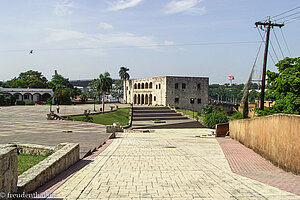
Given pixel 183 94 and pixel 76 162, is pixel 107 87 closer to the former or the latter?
pixel 183 94

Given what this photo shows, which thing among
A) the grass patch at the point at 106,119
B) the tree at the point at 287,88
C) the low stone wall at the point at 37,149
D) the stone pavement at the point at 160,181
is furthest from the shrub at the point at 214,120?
the low stone wall at the point at 37,149

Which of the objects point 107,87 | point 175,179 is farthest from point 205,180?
point 107,87

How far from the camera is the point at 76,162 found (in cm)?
833

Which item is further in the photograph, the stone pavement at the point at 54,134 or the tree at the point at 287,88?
the tree at the point at 287,88

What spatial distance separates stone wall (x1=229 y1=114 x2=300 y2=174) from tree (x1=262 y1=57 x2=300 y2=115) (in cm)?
582

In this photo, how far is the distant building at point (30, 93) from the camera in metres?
53.2

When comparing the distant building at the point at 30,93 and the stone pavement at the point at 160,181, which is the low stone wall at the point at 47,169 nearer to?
the stone pavement at the point at 160,181

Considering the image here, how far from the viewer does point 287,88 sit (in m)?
17.7

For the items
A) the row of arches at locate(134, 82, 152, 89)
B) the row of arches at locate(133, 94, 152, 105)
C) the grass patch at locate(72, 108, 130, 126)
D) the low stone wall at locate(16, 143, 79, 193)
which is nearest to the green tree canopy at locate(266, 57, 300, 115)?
the low stone wall at locate(16, 143, 79, 193)

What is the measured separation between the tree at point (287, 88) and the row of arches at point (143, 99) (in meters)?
48.1

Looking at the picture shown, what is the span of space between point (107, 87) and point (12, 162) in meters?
37.0

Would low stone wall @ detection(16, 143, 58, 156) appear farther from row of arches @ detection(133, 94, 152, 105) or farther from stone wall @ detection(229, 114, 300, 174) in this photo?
row of arches @ detection(133, 94, 152, 105)

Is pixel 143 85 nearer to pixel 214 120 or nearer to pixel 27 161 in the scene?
pixel 214 120

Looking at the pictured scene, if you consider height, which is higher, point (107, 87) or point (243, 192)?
point (107, 87)
